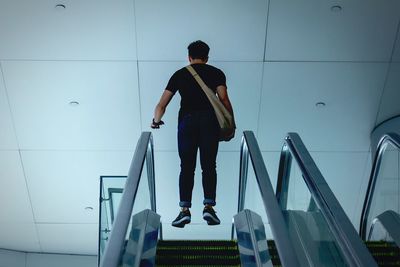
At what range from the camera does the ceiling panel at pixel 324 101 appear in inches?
237

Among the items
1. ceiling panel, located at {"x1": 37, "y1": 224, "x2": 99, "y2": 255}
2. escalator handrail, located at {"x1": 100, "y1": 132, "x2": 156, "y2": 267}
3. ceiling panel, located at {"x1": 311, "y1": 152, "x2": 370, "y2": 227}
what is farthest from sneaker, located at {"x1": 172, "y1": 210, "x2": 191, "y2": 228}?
ceiling panel, located at {"x1": 37, "y1": 224, "x2": 99, "y2": 255}

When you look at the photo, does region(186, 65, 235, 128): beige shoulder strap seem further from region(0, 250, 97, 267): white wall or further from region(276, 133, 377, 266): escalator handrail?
region(0, 250, 97, 267): white wall

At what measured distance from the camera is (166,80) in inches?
242

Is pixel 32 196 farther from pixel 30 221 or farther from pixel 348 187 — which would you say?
pixel 348 187

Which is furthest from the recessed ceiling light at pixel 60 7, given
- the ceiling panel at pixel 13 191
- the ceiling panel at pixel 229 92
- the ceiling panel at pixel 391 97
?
the ceiling panel at pixel 391 97

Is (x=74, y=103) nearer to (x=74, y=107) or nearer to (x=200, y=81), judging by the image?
(x=74, y=107)

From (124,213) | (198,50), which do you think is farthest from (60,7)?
(124,213)

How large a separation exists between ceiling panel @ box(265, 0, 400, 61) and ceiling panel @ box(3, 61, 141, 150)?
1.53 meters

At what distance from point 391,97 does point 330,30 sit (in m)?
1.18

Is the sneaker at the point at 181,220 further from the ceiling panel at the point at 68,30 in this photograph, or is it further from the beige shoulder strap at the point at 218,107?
the ceiling panel at the point at 68,30

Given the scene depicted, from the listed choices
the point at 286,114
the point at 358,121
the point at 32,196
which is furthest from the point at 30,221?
the point at 358,121

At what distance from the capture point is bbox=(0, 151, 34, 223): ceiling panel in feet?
22.9

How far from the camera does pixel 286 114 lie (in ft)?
21.4

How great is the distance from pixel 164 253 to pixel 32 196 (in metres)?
4.16
